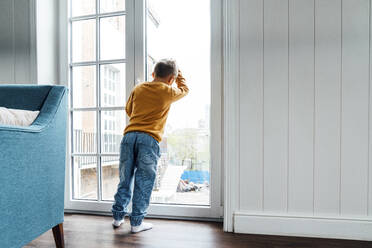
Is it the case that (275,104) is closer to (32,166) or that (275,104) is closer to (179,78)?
(179,78)

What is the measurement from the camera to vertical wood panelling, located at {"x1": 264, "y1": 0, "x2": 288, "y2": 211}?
1.43 meters

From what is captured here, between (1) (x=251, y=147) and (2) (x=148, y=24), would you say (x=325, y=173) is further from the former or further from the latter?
(2) (x=148, y=24)

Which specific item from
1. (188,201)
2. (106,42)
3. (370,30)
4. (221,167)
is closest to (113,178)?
(188,201)

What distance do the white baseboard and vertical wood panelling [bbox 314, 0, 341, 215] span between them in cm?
7

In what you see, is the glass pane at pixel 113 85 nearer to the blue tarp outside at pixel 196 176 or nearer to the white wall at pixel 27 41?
the white wall at pixel 27 41

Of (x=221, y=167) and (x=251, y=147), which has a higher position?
(x=251, y=147)

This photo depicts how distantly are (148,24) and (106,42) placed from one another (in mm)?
351

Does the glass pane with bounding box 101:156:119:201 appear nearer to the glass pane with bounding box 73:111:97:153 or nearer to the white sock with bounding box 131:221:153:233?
the glass pane with bounding box 73:111:97:153

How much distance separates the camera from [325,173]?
4.58 feet

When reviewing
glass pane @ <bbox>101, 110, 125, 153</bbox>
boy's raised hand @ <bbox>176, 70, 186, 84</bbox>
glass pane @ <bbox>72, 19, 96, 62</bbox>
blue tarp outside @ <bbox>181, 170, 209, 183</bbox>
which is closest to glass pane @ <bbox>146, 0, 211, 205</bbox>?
blue tarp outside @ <bbox>181, 170, 209, 183</bbox>

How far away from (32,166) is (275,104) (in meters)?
1.28

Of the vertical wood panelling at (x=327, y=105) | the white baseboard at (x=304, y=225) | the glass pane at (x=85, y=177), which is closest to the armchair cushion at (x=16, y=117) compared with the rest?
the glass pane at (x=85, y=177)

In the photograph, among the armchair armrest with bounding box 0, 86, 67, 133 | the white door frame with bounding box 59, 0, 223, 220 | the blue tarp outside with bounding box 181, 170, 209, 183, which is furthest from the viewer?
the blue tarp outside with bounding box 181, 170, 209, 183

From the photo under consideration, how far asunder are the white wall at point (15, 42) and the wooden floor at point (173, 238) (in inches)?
45.7
